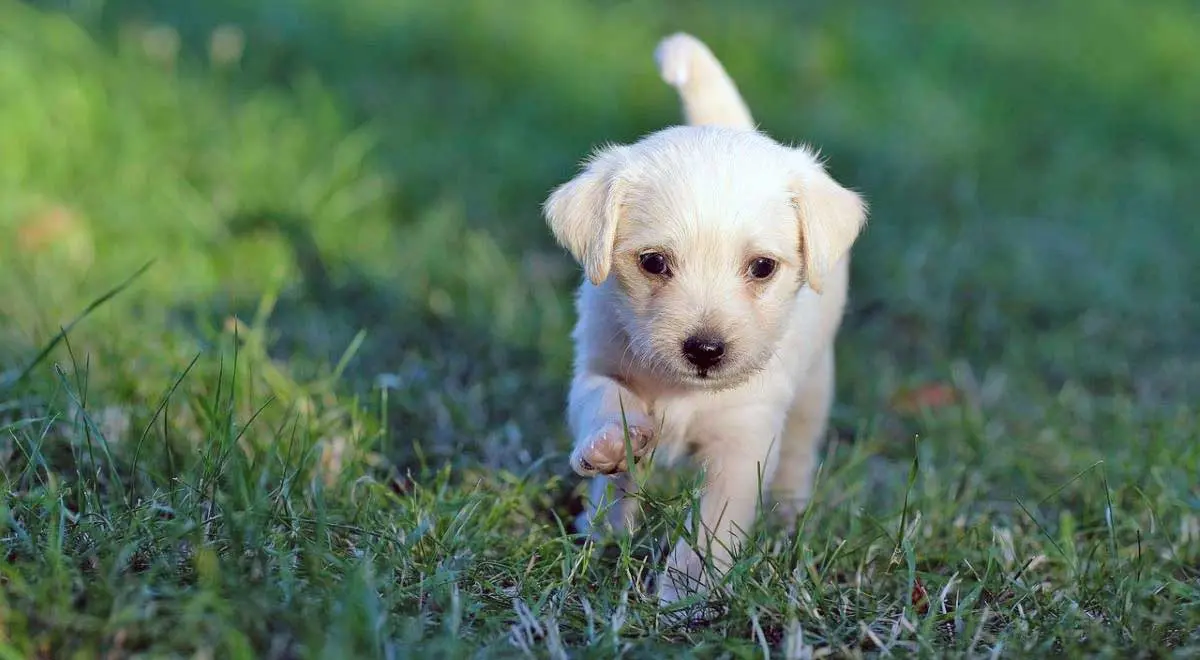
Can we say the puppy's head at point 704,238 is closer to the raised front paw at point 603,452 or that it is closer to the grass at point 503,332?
the raised front paw at point 603,452

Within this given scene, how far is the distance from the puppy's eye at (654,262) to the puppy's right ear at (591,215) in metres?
0.08

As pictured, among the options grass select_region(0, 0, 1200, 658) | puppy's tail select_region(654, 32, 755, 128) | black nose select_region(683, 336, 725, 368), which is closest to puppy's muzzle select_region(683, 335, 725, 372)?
black nose select_region(683, 336, 725, 368)

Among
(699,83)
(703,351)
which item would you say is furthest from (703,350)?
(699,83)

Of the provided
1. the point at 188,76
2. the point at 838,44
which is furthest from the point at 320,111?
the point at 838,44

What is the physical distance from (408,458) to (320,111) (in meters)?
3.03

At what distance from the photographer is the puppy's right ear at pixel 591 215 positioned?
10.1ft

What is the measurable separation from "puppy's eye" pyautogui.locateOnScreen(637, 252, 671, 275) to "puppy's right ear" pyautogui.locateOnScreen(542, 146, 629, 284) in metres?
0.08

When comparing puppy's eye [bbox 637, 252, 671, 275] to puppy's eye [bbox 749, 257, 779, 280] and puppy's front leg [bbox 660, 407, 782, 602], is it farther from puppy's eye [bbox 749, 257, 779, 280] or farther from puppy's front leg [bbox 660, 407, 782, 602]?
puppy's front leg [bbox 660, 407, 782, 602]

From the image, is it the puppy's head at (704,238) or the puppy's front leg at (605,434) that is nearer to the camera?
the puppy's front leg at (605,434)

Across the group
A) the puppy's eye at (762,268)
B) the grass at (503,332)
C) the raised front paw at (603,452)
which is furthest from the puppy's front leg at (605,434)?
the puppy's eye at (762,268)

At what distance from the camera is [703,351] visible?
2930 millimetres

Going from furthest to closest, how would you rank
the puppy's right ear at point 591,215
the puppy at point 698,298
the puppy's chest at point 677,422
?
the puppy's chest at point 677,422, the puppy's right ear at point 591,215, the puppy at point 698,298

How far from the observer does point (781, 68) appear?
25.5 feet

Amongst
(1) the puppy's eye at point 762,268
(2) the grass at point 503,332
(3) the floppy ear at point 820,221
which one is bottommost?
(2) the grass at point 503,332
